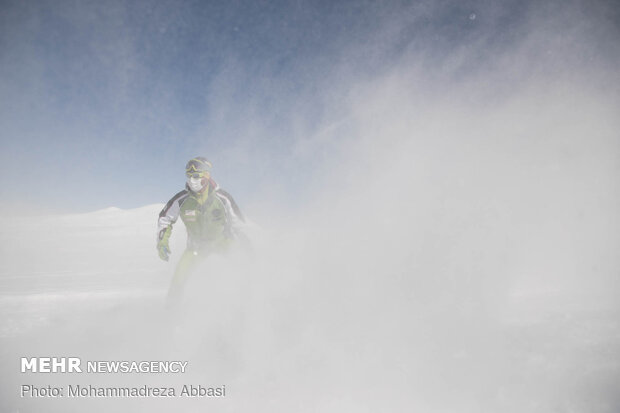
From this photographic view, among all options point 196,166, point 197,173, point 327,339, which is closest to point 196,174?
point 197,173

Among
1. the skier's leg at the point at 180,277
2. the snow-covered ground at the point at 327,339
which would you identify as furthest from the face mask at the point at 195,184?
the snow-covered ground at the point at 327,339

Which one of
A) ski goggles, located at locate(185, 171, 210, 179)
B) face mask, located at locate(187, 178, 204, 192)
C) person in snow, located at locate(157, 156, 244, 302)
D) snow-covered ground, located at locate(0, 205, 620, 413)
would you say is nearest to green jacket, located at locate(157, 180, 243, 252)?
person in snow, located at locate(157, 156, 244, 302)

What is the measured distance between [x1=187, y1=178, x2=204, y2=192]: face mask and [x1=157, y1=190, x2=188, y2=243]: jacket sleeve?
304 millimetres

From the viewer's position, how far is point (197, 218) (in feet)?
14.4

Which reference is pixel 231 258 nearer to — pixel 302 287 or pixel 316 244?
pixel 302 287

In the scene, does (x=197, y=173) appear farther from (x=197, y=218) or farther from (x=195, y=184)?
(x=197, y=218)

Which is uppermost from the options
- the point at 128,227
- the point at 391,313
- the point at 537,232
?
the point at 128,227

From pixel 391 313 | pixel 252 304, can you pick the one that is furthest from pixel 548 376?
pixel 252 304

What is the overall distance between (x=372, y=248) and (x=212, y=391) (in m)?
4.62

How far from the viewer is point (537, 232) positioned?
20.6 ft

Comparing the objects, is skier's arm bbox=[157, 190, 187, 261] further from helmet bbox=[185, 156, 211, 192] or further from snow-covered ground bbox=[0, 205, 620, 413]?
snow-covered ground bbox=[0, 205, 620, 413]

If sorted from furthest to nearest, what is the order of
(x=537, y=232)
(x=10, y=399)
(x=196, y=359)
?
(x=537, y=232), (x=196, y=359), (x=10, y=399)

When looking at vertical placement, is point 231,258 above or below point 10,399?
above

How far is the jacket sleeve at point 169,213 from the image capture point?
4.30m
